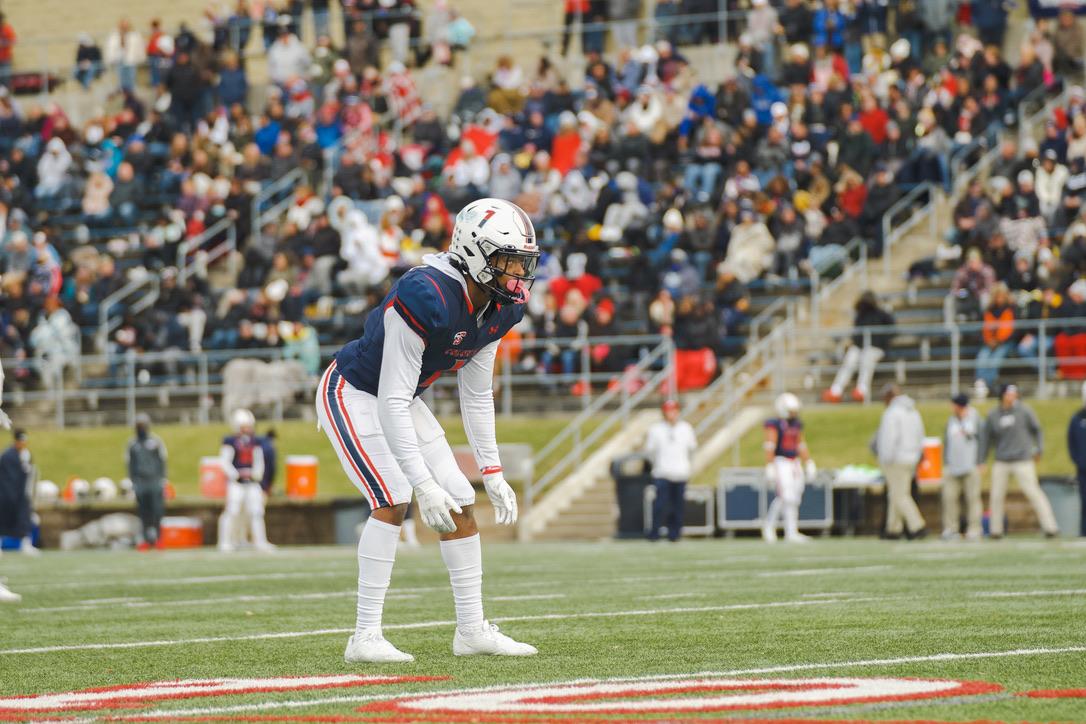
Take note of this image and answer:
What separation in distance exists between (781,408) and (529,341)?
476cm

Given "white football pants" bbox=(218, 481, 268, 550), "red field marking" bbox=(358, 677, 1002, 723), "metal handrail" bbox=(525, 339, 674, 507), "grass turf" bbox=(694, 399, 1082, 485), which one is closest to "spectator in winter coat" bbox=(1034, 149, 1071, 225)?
"grass turf" bbox=(694, 399, 1082, 485)

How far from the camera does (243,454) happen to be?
2444 cm

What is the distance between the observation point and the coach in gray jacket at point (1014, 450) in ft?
73.2

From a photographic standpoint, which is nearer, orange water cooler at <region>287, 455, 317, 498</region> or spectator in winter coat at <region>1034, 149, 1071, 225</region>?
spectator in winter coat at <region>1034, 149, 1071, 225</region>

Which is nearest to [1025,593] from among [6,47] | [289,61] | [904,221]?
[904,221]

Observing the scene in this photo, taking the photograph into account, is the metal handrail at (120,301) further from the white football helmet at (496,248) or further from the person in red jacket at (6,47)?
the white football helmet at (496,248)

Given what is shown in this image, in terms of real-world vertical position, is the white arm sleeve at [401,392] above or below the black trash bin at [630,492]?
above

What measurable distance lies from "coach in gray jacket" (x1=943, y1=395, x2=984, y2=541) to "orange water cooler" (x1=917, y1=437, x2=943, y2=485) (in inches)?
60.3

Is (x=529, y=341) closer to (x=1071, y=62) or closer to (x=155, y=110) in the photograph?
(x=1071, y=62)

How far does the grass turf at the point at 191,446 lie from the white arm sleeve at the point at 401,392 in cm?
1913

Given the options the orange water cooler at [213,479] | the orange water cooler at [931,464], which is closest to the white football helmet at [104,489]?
the orange water cooler at [213,479]

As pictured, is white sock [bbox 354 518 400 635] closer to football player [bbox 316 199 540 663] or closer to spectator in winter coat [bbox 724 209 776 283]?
football player [bbox 316 199 540 663]

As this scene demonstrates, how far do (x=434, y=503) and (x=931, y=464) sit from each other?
17.9m

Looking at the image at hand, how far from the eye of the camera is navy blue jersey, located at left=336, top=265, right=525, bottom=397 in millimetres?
8133
